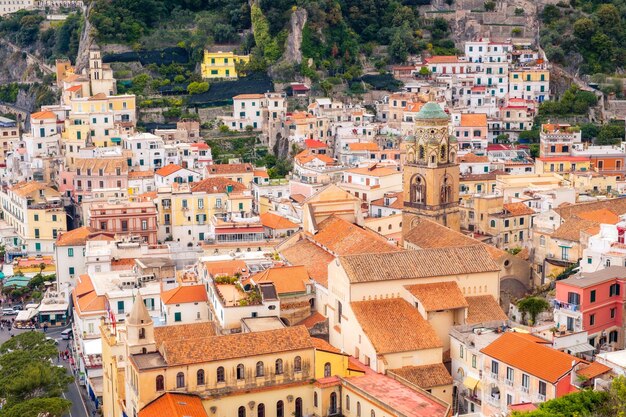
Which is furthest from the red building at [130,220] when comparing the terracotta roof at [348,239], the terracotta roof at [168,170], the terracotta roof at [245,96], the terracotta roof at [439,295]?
the terracotta roof at [439,295]

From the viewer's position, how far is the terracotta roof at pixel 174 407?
40.9m

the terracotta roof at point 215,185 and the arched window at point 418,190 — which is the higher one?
the arched window at point 418,190

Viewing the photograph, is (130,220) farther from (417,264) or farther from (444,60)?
(444,60)

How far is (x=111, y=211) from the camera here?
68375 mm

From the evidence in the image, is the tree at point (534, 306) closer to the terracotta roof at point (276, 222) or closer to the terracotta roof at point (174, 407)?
the terracotta roof at point (174, 407)

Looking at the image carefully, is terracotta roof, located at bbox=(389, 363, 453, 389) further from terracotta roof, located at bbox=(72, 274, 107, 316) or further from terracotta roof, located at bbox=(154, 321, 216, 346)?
terracotta roof, located at bbox=(72, 274, 107, 316)

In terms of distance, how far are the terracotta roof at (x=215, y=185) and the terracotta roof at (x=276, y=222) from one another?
5740 mm

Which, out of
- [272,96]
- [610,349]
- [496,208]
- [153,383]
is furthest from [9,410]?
[272,96]

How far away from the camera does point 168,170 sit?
76500mm

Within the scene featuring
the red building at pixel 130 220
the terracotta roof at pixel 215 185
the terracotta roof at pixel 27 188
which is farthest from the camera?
the terracotta roof at pixel 27 188

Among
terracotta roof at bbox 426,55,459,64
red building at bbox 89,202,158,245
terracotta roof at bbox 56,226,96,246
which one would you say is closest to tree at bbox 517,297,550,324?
red building at bbox 89,202,158,245

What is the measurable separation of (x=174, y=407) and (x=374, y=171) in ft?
106

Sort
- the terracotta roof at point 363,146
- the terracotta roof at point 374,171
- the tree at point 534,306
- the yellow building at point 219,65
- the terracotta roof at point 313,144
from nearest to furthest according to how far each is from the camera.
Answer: the tree at point 534,306, the terracotta roof at point 374,171, the terracotta roof at point 363,146, the terracotta roof at point 313,144, the yellow building at point 219,65

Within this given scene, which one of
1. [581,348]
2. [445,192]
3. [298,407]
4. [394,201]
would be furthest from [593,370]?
[394,201]
